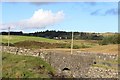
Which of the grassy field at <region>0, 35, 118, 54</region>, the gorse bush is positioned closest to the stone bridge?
the grassy field at <region>0, 35, 118, 54</region>

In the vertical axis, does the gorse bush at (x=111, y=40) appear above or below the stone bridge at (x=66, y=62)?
above

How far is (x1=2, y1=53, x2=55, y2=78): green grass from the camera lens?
17.3 meters

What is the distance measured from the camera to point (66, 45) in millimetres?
32344

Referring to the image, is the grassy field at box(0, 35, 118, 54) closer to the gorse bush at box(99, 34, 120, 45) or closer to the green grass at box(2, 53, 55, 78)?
the gorse bush at box(99, 34, 120, 45)

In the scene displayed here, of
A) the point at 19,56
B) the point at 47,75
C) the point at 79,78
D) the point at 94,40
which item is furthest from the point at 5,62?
the point at 94,40

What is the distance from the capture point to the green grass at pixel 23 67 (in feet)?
56.7

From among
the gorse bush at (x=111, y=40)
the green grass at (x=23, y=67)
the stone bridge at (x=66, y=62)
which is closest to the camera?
the green grass at (x=23, y=67)

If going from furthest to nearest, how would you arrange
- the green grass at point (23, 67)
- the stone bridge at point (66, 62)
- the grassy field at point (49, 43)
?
the grassy field at point (49, 43), the stone bridge at point (66, 62), the green grass at point (23, 67)

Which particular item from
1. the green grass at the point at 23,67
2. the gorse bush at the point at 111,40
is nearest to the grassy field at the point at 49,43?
the gorse bush at the point at 111,40

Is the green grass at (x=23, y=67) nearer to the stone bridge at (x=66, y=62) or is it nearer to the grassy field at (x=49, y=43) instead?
the stone bridge at (x=66, y=62)

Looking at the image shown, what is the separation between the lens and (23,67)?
17.9 meters

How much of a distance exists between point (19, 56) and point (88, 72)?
12.8ft

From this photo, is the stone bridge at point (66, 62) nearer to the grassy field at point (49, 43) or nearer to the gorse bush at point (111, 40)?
the grassy field at point (49, 43)

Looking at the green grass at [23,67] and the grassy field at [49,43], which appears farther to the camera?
the grassy field at [49,43]
